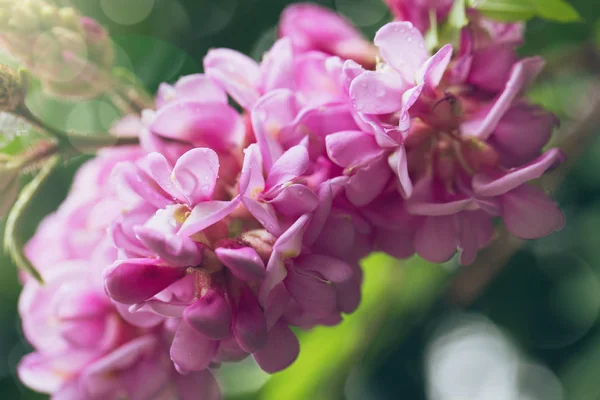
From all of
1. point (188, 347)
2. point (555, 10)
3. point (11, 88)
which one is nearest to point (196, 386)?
point (188, 347)

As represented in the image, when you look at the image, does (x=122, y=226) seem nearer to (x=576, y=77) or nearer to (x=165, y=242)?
(x=165, y=242)

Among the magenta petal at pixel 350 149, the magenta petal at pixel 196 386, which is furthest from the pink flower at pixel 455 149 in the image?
the magenta petal at pixel 196 386

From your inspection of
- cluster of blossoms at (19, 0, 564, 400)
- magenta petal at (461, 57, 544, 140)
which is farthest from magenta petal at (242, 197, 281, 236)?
magenta petal at (461, 57, 544, 140)

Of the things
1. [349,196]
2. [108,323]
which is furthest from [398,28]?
[108,323]

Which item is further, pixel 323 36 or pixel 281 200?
pixel 323 36

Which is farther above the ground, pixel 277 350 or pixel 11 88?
pixel 11 88

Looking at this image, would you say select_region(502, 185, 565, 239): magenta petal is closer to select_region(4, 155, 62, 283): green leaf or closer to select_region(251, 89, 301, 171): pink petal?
select_region(251, 89, 301, 171): pink petal

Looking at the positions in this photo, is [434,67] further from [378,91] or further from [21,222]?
[21,222]
